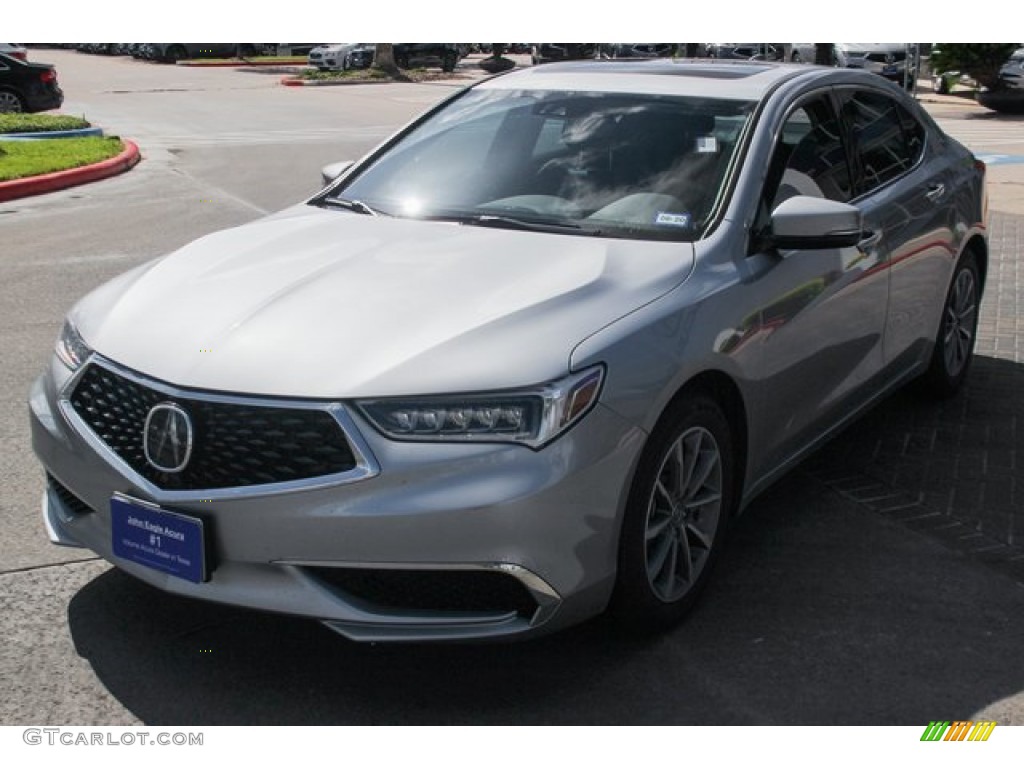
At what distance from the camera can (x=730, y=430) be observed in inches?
177

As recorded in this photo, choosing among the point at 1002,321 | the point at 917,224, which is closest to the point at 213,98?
the point at 1002,321

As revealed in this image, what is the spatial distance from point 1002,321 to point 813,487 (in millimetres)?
3466

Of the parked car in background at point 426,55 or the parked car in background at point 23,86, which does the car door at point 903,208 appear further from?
the parked car in background at point 426,55

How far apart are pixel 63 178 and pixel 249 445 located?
39.1 ft

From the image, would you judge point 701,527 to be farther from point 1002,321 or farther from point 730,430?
point 1002,321

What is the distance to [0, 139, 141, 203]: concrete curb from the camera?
13.7 meters

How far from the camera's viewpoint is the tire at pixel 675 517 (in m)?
3.91

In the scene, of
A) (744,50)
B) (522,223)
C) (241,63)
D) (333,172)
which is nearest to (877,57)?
(744,50)

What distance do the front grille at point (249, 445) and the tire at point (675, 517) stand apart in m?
0.87

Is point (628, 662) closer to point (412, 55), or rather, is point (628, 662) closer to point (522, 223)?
point (522, 223)

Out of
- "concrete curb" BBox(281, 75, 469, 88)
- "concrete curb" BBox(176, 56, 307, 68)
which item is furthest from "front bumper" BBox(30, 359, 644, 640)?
"concrete curb" BBox(176, 56, 307, 68)

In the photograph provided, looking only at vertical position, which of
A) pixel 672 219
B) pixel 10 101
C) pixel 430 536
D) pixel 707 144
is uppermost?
pixel 707 144

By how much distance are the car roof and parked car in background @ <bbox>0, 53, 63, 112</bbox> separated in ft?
62.8

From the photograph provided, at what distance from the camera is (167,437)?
3.69 metres
